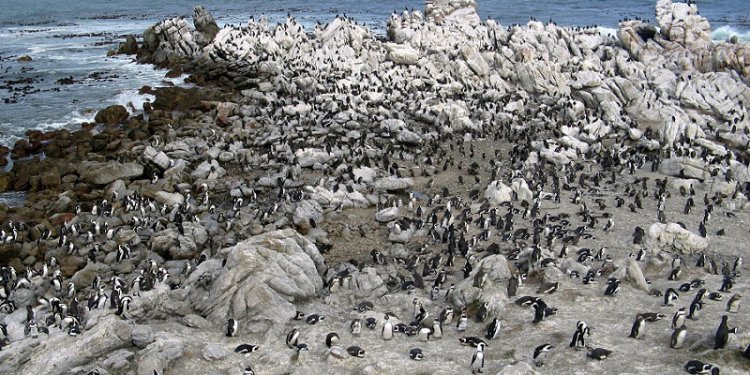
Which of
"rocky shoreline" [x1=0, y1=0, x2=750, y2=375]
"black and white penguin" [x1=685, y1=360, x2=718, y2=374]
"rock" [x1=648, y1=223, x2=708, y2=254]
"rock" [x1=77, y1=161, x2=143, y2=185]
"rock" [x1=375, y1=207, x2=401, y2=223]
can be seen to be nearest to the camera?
"black and white penguin" [x1=685, y1=360, x2=718, y2=374]

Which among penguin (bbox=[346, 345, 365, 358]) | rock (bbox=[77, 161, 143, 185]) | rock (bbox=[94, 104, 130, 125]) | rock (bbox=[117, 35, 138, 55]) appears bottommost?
penguin (bbox=[346, 345, 365, 358])

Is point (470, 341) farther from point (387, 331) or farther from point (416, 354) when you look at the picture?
point (387, 331)

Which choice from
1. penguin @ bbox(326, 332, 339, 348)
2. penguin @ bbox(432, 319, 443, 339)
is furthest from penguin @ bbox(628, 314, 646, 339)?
penguin @ bbox(326, 332, 339, 348)

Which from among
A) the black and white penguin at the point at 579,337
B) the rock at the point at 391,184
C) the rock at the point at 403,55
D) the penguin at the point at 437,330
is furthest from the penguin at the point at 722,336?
the rock at the point at 403,55

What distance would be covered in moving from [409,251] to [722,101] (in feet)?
116

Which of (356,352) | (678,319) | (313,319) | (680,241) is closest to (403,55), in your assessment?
(680,241)

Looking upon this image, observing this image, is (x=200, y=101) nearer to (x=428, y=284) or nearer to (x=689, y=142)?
(x=428, y=284)

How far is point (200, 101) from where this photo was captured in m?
47.2

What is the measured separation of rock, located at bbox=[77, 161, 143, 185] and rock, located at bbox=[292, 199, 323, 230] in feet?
37.5

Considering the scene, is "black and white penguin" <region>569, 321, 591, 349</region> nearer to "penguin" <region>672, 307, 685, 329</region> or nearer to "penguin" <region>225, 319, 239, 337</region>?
"penguin" <region>672, 307, 685, 329</region>

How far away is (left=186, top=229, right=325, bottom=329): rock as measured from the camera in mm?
18500

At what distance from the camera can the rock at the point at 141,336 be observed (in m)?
16.4

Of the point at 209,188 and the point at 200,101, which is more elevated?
the point at 200,101

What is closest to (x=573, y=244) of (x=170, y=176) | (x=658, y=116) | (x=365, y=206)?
(x=365, y=206)
